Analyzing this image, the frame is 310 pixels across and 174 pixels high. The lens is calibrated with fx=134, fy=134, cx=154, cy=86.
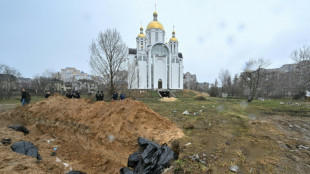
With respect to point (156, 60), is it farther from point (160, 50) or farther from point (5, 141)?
point (5, 141)

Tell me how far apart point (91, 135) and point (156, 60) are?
32192mm

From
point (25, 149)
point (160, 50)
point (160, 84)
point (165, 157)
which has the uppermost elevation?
point (160, 50)

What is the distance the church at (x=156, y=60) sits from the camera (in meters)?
35.2

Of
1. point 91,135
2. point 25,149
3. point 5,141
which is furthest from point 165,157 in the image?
point 5,141

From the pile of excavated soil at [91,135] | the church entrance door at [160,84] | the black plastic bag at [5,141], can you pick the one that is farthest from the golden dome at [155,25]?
the black plastic bag at [5,141]

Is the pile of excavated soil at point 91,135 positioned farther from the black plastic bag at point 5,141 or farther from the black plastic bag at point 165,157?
the black plastic bag at point 165,157

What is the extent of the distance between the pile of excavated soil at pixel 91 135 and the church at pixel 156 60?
2647 centimetres

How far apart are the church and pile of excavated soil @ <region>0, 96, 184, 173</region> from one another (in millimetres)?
26474

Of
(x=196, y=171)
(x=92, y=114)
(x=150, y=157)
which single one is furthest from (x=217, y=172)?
(x=92, y=114)

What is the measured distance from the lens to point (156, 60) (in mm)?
36281

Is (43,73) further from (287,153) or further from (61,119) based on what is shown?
(287,153)

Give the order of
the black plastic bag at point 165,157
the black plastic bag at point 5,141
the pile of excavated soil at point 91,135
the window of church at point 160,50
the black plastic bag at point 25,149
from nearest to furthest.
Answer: the black plastic bag at point 165,157 → the black plastic bag at point 25,149 → the pile of excavated soil at point 91,135 → the black plastic bag at point 5,141 → the window of church at point 160,50

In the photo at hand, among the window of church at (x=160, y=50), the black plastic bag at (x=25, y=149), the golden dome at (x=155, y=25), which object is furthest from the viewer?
the golden dome at (x=155, y=25)

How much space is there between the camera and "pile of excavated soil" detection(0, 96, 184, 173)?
4.40 metres
